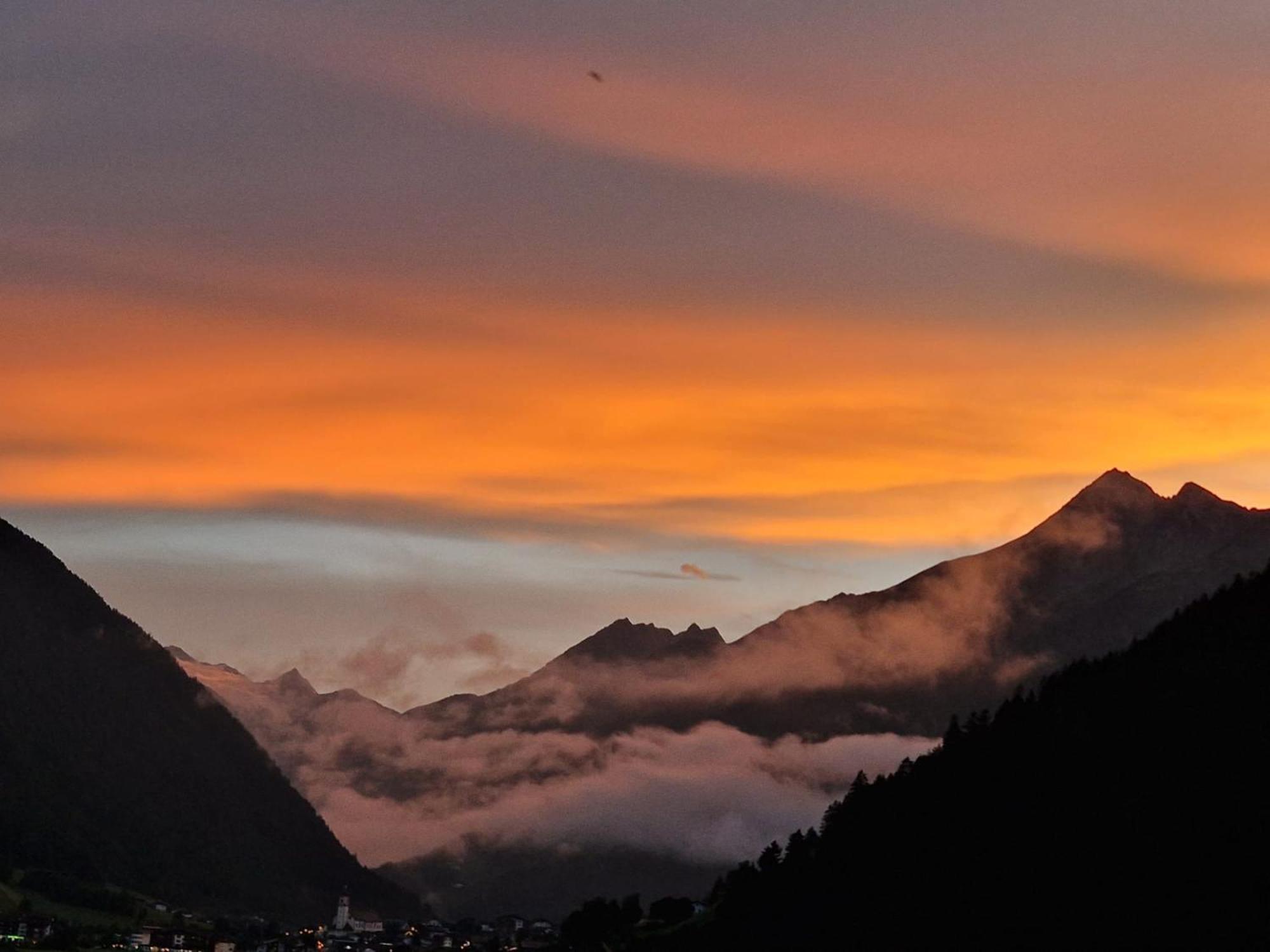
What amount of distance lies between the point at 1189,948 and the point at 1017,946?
1994 cm

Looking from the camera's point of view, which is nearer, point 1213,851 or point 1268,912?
point 1268,912

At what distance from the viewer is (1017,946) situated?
7756 inches

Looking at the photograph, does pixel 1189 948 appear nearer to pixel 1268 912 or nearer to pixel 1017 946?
pixel 1268 912

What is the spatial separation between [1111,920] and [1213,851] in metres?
11.9

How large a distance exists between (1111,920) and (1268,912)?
1500 centimetres

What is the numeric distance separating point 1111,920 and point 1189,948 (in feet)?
40.6

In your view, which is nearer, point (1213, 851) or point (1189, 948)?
point (1189, 948)

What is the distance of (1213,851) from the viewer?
7736 inches

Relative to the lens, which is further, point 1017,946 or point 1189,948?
point 1017,946

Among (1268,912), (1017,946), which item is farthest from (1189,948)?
(1017,946)

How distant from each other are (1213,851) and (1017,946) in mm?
19466

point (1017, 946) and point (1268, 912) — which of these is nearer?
point (1268, 912)

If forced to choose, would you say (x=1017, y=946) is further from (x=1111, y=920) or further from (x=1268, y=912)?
(x=1268, y=912)

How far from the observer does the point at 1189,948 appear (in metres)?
181
